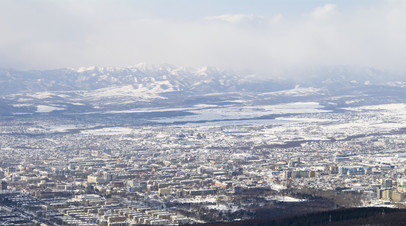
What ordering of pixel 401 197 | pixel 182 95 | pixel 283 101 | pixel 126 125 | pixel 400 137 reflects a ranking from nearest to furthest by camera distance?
pixel 401 197
pixel 400 137
pixel 126 125
pixel 283 101
pixel 182 95

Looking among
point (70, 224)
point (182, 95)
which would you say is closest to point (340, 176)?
point (70, 224)

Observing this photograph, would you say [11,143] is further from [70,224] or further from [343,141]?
[70,224]

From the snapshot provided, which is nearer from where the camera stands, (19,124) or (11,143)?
(11,143)

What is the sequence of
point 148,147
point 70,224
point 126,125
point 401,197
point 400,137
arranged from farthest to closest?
1. point 126,125
2. point 400,137
3. point 148,147
4. point 401,197
5. point 70,224

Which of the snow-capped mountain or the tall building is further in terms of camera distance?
the snow-capped mountain

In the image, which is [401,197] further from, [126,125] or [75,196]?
[126,125]

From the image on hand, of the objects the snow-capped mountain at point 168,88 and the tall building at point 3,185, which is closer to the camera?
the tall building at point 3,185

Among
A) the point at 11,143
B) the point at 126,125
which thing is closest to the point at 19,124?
the point at 126,125

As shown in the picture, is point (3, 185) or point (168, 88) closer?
point (3, 185)

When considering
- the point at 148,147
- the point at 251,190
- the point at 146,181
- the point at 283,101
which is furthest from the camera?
the point at 283,101
